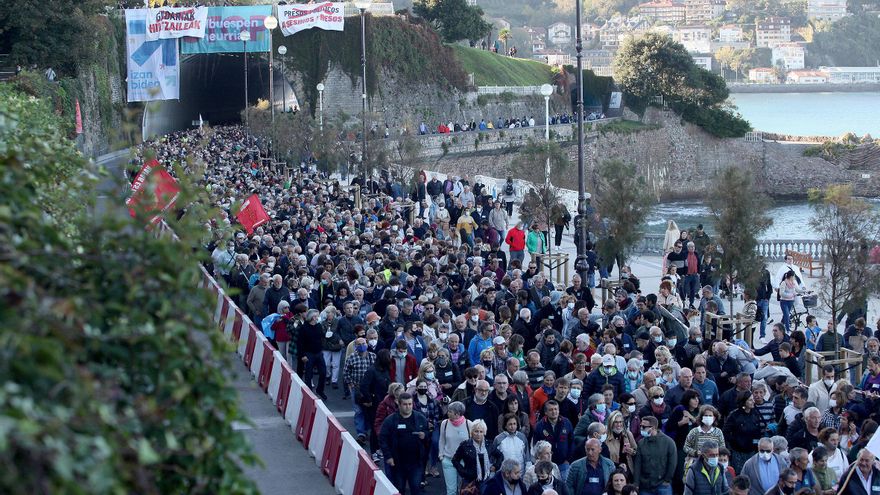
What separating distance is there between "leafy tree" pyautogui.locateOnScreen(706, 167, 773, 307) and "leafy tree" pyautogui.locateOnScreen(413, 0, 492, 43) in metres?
63.3

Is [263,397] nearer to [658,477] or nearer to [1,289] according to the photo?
[658,477]

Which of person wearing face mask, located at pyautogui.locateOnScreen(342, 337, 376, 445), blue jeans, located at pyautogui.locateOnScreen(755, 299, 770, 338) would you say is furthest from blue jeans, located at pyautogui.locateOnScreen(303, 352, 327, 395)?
blue jeans, located at pyautogui.locateOnScreen(755, 299, 770, 338)

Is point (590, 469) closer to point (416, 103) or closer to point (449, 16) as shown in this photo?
point (416, 103)

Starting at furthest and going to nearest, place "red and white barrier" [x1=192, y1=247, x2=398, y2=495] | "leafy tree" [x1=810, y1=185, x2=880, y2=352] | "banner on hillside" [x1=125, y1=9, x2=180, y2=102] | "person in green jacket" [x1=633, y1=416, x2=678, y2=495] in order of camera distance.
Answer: "banner on hillside" [x1=125, y1=9, x2=180, y2=102]
"leafy tree" [x1=810, y1=185, x2=880, y2=352]
"red and white barrier" [x1=192, y1=247, x2=398, y2=495]
"person in green jacket" [x1=633, y1=416, x2=678, y2=495]

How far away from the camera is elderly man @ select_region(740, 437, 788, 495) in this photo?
937 centimetres

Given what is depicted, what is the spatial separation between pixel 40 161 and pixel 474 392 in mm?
6235

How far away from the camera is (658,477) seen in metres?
Result: 9.80

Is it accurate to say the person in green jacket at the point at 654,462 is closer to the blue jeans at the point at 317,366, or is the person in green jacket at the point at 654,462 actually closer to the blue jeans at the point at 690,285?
the blue jeans at the point at 317,366

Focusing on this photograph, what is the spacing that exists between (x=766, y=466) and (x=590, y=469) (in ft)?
4.29

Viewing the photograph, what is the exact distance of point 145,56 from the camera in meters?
57.2

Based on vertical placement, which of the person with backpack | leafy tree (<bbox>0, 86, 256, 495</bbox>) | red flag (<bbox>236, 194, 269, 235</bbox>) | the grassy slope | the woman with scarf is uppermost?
the grassy slope

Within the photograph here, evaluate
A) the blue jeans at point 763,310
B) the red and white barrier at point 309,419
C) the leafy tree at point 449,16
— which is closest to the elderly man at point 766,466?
the red and white barrier at point 309,419

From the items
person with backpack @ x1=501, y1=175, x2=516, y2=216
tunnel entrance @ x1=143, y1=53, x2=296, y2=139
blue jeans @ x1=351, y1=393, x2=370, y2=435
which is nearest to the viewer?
blue jeans @ x1=351, y1=393, x2=370, y2=435

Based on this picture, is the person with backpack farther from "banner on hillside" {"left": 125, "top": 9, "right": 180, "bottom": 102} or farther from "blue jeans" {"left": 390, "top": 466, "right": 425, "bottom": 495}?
"banner on hillside" {"left": 125, "top": 9, "right": 180, "bottom": 102}
